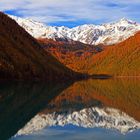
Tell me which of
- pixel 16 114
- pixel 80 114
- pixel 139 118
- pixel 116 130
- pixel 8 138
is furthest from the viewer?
pixel 80 114

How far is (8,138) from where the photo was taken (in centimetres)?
4859

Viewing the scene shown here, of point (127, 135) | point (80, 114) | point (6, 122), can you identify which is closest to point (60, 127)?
point (6, 122)

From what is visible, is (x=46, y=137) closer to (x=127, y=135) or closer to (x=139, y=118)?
(x=127, y=135)

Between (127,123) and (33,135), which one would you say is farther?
(127,123)

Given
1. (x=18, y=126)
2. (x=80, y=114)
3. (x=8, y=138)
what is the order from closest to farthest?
(x=8, y=138) < (x=18, y=126) < (x=80, y=114)

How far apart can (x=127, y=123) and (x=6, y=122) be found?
18805 mm

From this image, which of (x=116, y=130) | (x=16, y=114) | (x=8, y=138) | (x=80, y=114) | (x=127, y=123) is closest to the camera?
(x=8, y=138)

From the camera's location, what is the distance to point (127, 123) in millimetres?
65438

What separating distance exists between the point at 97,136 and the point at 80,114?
32.9m

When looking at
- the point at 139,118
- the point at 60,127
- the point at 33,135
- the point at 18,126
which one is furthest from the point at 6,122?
the point at 139,118

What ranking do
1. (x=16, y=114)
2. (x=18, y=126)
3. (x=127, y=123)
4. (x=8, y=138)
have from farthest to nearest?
(x=16, y=114)
(x=127, y=123)
(x=18, y=126)
(x=8, y=138)

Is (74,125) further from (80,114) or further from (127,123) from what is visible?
(80,114)

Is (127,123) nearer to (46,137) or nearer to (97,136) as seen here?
(97,136)

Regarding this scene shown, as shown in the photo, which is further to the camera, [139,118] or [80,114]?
[80,114]
